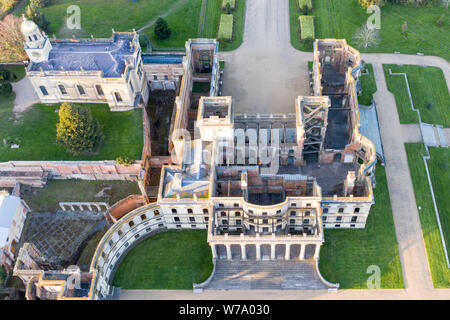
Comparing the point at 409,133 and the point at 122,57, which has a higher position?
the point at 122,57

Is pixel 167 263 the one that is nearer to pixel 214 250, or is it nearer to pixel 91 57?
pixel 214 250

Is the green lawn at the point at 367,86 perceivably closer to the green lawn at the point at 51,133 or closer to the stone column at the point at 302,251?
the stone column at the point at 302,251

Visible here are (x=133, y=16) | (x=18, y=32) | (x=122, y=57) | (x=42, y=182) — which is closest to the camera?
(x=42, y=182)

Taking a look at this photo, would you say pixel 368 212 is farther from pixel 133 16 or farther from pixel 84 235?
pixel 133 16

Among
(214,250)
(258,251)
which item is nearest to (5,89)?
(214,250)

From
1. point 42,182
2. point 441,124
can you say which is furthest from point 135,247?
point 441,124

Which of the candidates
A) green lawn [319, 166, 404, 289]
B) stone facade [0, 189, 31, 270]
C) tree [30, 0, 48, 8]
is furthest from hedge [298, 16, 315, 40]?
stone facade [0, 189, 31, 270]
